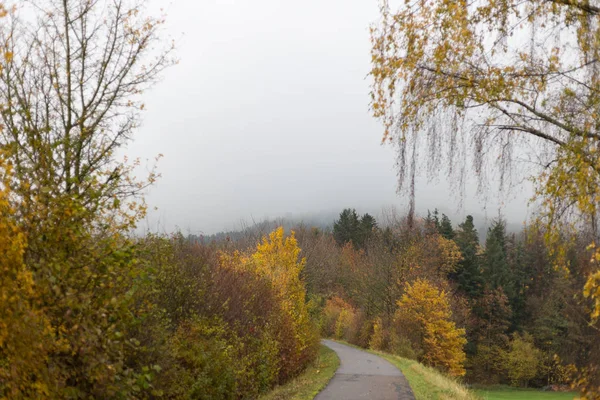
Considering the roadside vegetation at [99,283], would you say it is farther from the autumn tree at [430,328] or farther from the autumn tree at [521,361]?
the autumn tree at [521,361]

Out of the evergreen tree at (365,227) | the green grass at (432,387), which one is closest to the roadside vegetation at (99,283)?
the green grass at (432,387)

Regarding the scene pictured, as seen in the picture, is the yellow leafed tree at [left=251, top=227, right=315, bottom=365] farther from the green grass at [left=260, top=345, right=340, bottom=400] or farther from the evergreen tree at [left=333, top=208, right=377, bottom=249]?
the evergreen tree at [left=333, top=208, right=377, bottom=249]

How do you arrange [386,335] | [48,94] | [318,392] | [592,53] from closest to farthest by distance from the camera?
1. [592,53]
2. [48,94]
3. [318,392]
4. [386,335]

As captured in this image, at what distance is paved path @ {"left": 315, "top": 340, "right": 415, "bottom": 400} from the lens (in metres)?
14.5

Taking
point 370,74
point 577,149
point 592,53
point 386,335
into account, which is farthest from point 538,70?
point 386,335

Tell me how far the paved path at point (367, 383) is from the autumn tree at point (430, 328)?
27.6 ft

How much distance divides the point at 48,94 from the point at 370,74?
8.85 m

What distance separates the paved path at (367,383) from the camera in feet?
47.5

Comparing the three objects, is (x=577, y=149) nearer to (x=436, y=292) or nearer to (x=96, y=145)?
(x=96, y=145)

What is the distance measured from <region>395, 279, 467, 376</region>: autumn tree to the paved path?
8.42m

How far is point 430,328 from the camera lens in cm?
3119

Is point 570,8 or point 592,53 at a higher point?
point 570,8

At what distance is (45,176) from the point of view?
5.28m

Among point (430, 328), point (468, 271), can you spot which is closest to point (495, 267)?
point (468, 271)
